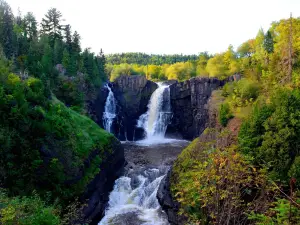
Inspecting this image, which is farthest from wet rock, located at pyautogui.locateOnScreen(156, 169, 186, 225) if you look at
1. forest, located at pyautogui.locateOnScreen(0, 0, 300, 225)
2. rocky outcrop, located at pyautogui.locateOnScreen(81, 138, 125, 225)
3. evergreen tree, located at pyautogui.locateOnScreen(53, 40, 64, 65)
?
evergreen tree, located at pyautogui.locateOnScreen(53, 40, 64, 65)

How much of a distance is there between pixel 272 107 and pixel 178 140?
97.0 ft

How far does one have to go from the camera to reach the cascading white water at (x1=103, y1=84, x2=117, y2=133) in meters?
46.7

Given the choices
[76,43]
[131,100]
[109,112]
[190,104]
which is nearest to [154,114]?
[131,100]

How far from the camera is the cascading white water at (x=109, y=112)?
46656 mm

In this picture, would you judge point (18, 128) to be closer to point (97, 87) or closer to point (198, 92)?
point (97, 87)

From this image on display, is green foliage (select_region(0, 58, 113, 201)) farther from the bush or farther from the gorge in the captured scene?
the gorge

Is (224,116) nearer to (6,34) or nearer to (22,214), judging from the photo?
(22,214)

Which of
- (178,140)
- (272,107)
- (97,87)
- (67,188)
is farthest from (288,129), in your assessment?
(97,87)

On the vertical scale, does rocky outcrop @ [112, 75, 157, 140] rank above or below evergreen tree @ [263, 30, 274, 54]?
below

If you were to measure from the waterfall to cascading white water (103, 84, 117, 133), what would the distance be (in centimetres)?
525

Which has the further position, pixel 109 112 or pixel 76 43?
pixel 76 43

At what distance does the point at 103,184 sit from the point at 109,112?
25.6m

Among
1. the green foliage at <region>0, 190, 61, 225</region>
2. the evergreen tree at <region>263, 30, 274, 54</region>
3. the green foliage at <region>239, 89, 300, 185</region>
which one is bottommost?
the green foliage at <region>0, 190, 61, 225</region>

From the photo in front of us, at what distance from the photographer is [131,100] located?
51531 millimetres
